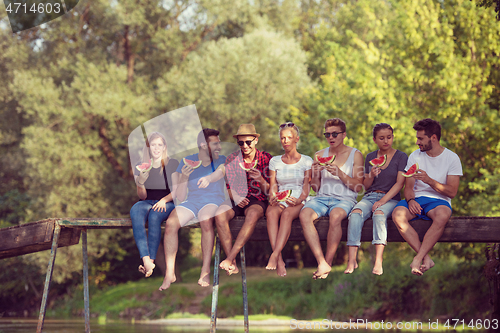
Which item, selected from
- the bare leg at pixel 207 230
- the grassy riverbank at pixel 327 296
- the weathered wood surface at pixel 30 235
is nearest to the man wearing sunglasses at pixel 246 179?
the bare leg at pixel 207 230

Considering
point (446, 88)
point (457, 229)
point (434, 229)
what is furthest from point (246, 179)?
point (446, 88)

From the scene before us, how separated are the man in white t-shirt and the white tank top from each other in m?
0.67

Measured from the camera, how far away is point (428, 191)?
22.1 ft

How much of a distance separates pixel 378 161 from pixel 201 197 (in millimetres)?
2305

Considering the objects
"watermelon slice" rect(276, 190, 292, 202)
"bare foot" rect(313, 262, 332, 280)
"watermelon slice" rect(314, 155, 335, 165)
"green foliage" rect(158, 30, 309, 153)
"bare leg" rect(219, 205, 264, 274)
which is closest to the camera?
"bare foot" rect(313, 262, 332, 280)

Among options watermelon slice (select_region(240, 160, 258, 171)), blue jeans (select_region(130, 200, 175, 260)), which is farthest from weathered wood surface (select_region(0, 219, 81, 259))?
watermelon slice (select_region(240, 160, 258, 171))

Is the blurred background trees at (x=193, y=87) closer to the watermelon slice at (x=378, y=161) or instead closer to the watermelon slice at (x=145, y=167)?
the watermelon slice at (x=378, y=161)

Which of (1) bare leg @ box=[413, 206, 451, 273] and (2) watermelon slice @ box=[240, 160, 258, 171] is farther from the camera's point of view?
(2) watermelon slice @ box=[240, 160, 258, 171]

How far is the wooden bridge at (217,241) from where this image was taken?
6523 mm

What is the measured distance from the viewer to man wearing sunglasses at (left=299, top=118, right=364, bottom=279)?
21.7ft

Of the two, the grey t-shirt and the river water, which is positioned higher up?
the grey t-shirt

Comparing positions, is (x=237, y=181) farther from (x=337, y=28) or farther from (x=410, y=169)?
(x=337, y=28)

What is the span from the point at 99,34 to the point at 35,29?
2.64 meters

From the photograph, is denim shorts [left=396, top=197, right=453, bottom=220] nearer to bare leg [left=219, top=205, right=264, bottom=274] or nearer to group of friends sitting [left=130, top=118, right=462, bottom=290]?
group of friends sitting [left=130, top=118, right=462, bottom=290]
